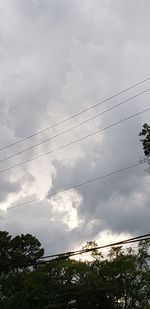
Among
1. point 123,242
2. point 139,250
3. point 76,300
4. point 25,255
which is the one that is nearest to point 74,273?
point 76,300

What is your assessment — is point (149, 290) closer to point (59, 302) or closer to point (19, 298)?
point (59, 302)

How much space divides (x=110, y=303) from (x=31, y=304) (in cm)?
973

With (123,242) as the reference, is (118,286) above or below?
above

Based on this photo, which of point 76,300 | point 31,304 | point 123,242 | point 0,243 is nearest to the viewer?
point 123,242

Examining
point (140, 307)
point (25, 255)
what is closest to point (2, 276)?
point (25, 255)

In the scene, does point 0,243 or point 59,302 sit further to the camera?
point 0,243

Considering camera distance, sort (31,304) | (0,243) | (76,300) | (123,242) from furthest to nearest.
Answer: (0,243), (31,304), (76,300), (123,242)

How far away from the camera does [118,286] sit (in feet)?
196

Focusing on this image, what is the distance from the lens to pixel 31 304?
203 feet

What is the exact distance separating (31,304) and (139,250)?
1434 cm

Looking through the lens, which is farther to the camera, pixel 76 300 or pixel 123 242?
pixel 76 300

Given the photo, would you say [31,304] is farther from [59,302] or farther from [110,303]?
[110,303]

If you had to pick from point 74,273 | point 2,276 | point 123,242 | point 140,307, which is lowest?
point 123,242

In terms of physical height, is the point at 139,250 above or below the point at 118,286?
above
